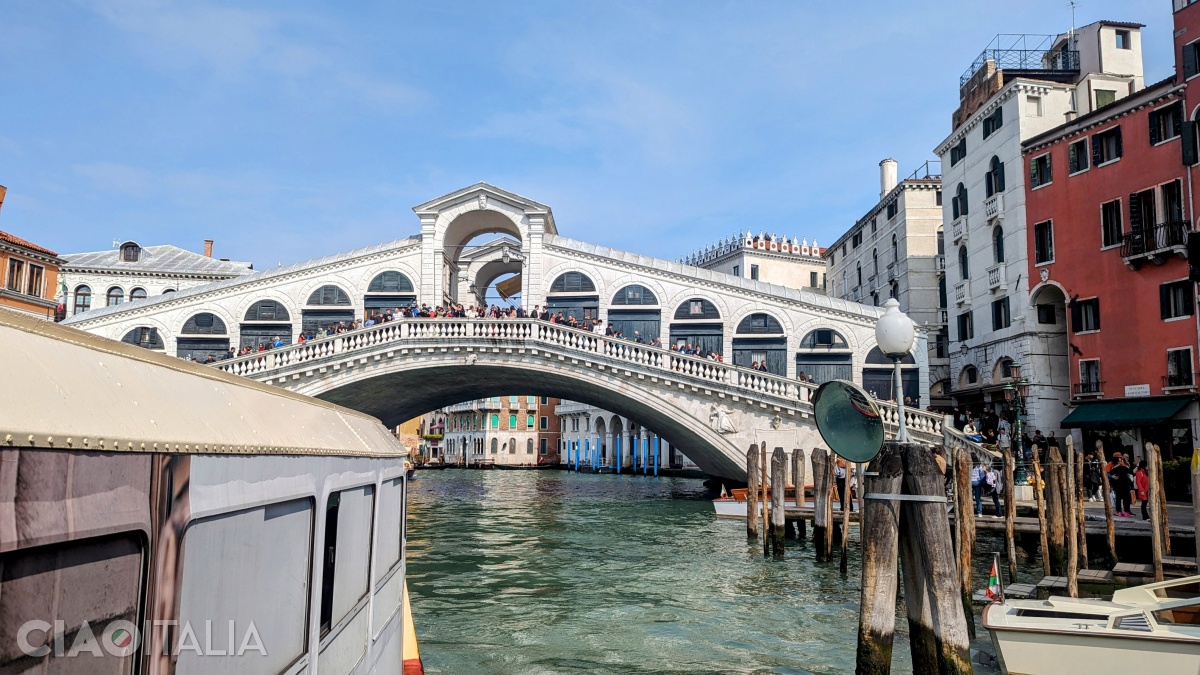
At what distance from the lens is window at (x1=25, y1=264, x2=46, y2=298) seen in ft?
72.3

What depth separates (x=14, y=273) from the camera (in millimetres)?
21438

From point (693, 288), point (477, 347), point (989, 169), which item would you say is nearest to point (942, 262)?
point (989, 169)

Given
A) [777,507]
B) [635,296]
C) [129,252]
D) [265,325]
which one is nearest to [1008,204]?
[635,296]

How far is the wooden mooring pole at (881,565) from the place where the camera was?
5.80 m

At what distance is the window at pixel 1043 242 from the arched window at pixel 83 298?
2955 centimetres

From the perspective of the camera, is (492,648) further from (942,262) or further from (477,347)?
(942,262)

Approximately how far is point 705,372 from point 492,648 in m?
13.5

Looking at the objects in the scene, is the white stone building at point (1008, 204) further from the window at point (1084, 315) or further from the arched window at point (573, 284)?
the arched window at point (573, 284)

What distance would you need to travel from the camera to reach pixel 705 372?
2070cm

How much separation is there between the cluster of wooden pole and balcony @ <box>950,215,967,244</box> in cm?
2032

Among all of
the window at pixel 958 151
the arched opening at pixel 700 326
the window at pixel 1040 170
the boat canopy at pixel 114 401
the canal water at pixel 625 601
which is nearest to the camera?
the boat canopy at pixel 114 401

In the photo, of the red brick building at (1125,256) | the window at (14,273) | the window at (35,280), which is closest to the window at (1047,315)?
the red brick building at (1125,256)

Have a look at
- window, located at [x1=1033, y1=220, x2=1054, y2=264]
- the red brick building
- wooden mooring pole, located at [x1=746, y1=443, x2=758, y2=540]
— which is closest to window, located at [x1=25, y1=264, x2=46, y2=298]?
wooden mooring pole, located at [x1=746, y1=443, x2=758, y2=540]

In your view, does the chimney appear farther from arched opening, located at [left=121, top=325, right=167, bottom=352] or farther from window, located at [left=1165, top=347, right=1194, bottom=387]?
arched opening, located at [left=121, top=325, right=167, bottom=352]
